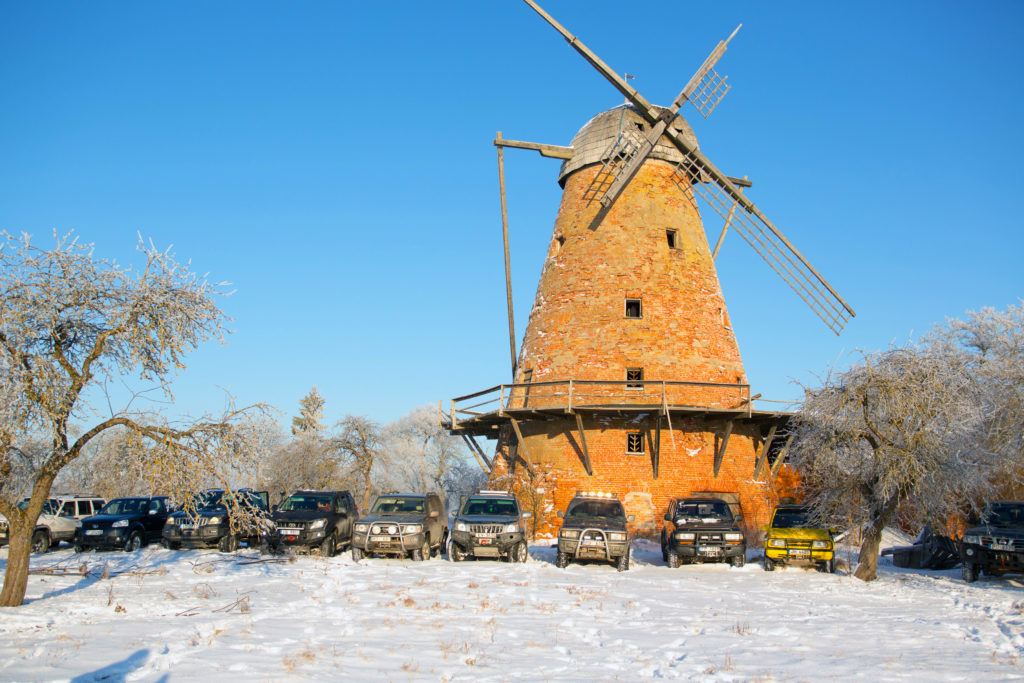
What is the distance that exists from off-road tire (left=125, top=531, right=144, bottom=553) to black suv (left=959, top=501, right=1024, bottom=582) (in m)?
19.1

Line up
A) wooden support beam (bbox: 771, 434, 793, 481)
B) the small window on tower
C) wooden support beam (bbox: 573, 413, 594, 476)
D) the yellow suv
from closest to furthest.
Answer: the yellow suv, wooden support beam (bbox: 573, 413, 594, 476), wooden support beam (bbox: 771, 434, 793, 481), the small window on tower

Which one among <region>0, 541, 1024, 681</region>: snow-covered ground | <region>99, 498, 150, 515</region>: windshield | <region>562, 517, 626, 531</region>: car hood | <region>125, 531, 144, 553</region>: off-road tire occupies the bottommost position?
<region>0, 541, 1024, 681</region>: snow-covered ground

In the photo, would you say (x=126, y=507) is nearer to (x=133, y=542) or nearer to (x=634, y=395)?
(x=133, y=542)

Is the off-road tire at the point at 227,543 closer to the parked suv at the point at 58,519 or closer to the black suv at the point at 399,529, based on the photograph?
the black suv at the point at 399,529

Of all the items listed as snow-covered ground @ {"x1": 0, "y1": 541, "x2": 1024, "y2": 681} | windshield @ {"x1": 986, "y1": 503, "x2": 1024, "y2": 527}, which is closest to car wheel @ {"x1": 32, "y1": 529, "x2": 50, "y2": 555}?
snow-covered ground @ {"x1": 0, "y1": 541, "x2": 1024, "y2": 681}

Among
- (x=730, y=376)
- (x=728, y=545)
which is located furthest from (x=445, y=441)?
(x=728, y=545)

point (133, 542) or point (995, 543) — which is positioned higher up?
point (995, 543)

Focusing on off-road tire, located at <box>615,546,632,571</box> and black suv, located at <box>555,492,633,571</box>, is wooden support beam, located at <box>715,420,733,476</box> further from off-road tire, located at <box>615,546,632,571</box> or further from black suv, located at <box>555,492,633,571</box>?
off-road tire, located at <box>615,546,632,571</box>

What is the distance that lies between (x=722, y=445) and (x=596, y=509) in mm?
5625

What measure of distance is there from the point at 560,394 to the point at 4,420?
1431cm

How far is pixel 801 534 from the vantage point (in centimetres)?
1689

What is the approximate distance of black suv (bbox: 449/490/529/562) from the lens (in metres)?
16.8

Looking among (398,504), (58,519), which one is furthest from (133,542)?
(398,504)

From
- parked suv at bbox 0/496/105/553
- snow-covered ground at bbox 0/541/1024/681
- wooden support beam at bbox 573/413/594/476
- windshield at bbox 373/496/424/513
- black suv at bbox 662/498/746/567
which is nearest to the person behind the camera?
snow-covered ground at bbox 0/541/1024/681
